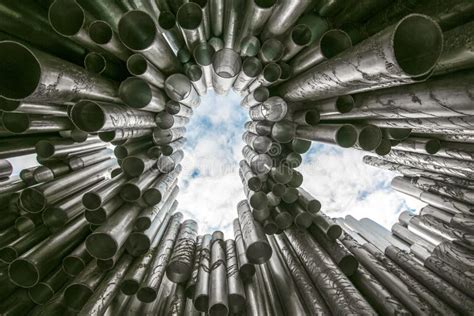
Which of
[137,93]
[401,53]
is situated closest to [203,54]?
[137,93]

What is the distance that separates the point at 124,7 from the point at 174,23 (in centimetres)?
60

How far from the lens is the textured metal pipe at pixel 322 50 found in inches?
108

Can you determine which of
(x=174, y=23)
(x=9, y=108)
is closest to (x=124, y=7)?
(x=174, y=23)

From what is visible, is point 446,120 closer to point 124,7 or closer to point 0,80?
point 124,7

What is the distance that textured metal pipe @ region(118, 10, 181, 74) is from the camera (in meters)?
2.52

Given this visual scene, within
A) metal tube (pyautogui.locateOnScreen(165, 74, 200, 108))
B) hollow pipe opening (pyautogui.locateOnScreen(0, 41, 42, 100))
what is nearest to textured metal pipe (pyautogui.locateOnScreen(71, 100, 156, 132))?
hollow pipe opening (pyautogui.locateOnScreen(0, 41, 42, 100))

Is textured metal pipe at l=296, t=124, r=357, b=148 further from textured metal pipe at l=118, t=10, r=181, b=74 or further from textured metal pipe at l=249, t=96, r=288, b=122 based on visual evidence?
textured metal pipe at l=118, t=10, r=181, b=74

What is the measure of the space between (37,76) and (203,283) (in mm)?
3217

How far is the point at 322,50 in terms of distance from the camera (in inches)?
116

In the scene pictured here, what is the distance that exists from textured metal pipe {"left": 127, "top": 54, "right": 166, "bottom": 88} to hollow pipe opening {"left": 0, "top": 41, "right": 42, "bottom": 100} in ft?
4.09

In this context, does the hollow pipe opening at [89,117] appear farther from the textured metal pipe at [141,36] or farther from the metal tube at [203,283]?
the metal tube at [203,283]

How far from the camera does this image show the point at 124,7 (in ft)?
10.1

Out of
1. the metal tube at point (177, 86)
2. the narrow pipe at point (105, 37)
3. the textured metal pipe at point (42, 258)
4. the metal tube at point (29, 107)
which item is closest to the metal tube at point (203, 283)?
the textured metal pipe at point (42, 258)

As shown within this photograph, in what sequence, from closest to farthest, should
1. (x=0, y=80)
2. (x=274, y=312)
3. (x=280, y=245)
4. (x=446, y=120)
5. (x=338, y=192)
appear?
(x=0, y=80) < (x=446, y=120) < (x=274, y=312) < (x=280, y=245) < (x=338, y=192)
